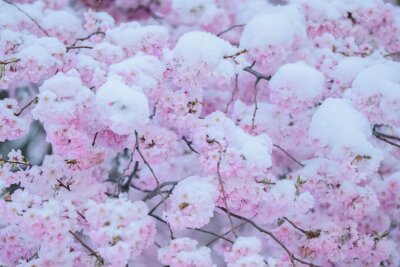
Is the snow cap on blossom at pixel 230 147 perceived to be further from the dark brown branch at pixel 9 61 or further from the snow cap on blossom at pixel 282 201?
the dark brown branch at pixel 9 61

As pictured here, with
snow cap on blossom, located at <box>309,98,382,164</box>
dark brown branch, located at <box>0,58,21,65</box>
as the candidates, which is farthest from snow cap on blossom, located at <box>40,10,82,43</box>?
snow cap on blossom, located at <box>309,98,382,164</box>

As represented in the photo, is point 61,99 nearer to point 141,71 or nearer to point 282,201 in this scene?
point 141,71

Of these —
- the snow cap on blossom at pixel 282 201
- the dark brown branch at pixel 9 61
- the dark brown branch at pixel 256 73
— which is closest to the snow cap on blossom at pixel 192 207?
the snow cap on blossom at pixel 282 201

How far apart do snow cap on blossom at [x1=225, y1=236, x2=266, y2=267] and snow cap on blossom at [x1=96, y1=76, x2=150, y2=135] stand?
50 cm

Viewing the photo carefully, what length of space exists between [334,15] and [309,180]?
904 millimetres

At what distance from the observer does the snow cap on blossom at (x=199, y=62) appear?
73.8 inches

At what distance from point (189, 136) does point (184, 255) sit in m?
0.57

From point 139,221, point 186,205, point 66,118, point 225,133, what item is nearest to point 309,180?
point 225,133

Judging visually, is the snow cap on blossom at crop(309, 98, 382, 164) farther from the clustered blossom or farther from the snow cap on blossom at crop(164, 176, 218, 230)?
the snow cap on blossom at crop(164, 176, 218, 230)

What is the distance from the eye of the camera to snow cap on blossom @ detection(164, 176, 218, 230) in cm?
165

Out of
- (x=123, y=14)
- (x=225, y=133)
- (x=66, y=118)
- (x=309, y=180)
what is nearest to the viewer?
(x=66, y=118)

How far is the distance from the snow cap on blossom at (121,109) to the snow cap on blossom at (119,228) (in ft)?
0.80

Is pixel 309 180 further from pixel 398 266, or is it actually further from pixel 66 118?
pixel 66 118

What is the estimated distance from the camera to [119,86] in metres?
1.69
